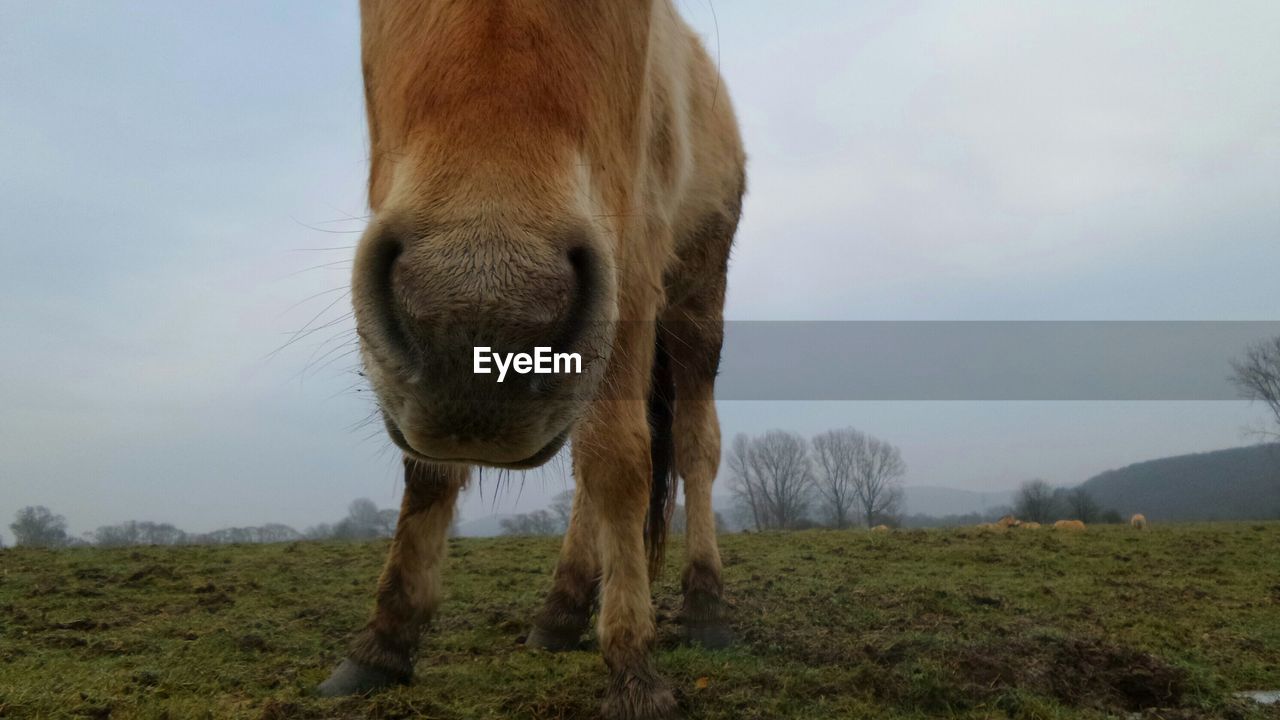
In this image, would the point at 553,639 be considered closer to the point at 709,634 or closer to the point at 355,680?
the point at 709,634

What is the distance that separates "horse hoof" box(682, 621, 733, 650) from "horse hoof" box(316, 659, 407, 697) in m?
1.40

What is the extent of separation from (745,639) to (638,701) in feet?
4.48

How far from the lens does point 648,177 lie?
2988 millimetres

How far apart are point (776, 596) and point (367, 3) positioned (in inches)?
160

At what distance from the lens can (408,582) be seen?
3.07m

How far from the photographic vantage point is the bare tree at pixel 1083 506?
861 inches

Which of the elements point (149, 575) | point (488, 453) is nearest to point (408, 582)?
point (488, 453)

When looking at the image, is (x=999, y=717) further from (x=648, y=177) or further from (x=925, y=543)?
(x=925, y=543)

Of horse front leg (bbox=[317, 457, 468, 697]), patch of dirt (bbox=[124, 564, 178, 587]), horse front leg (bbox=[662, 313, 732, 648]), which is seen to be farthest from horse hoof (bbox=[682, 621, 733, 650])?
patch of dirt (bbox=[124, 564, 178, 587])

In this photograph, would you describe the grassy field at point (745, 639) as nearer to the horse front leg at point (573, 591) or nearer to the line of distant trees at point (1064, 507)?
the horse front leg at point (573, 591)

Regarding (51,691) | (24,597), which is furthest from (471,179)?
(24,597)

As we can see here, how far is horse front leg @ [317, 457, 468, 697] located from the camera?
2918mm

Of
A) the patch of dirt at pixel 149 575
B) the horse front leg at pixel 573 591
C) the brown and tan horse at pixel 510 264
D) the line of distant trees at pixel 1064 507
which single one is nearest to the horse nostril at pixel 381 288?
the brown and tan horse at pixel 510 264

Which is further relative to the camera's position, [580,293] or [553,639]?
[553,639]
